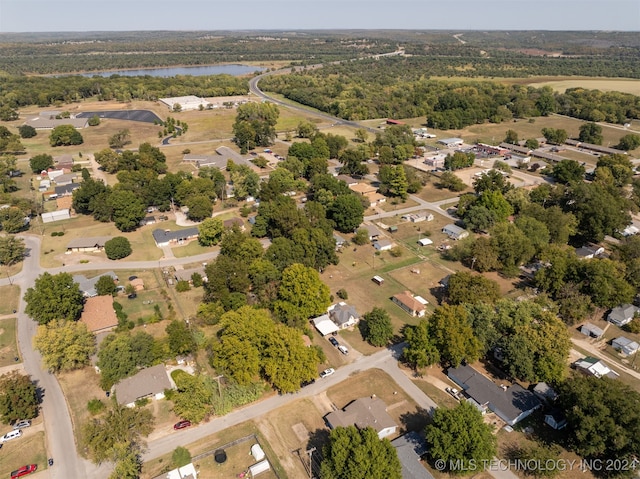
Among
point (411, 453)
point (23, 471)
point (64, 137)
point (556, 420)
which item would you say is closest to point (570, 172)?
point (556, 420)

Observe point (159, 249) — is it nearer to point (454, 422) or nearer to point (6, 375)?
point (6, 375)

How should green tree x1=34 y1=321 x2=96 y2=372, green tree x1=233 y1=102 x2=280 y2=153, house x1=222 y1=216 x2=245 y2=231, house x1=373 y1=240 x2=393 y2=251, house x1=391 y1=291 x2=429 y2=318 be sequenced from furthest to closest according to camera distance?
1. green tree x1=233 y1=102 x2=280 y2=153
2. house x1=222 y1=216 x2=245 y2=231
3. house x1=373 y1=240 x2=393 y2=251
4. house x1=391 y1=291 x2=429 y2=318
5. green tree x1=34 y1=321 x2=96 y2=372

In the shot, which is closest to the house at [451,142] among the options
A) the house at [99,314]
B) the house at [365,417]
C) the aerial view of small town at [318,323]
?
the aerial view of small town at [318,323]

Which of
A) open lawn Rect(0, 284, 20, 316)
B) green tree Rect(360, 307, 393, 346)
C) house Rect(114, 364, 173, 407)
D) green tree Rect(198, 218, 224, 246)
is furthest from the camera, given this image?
green tree Rect(198, 218, 224, 246)

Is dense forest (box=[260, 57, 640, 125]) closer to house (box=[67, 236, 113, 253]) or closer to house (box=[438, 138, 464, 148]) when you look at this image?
house (box=[438, 138, 464, 148])

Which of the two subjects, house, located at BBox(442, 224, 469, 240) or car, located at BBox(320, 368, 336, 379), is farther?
house, located at BBox(442, 224, 469, 240)

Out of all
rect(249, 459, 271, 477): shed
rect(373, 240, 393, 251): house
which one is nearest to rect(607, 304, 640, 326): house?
rect(373, 240, 393, 251): house
